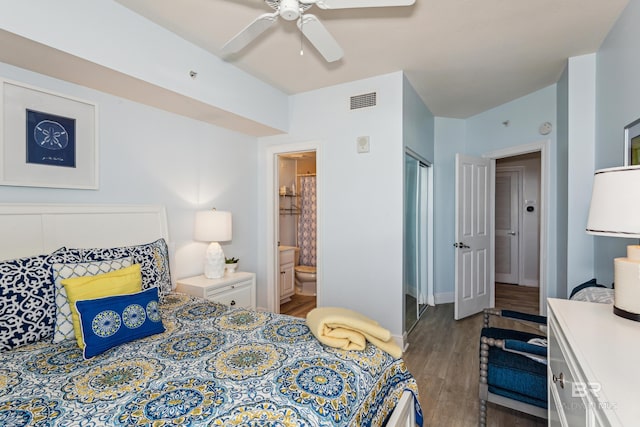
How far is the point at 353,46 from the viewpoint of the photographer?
97.4 inches

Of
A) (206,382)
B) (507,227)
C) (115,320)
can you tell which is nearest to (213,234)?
(115,320)

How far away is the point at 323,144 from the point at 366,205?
31.7 inches

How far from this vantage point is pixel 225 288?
113 inches

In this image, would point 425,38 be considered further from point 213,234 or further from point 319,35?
point 213,234

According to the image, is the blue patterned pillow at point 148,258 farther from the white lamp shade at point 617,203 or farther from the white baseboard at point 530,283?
the white baseboard at point 530,283

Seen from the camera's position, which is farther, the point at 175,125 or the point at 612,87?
the point at 175,125

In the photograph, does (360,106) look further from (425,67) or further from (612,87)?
(612,87)

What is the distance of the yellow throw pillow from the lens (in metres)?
1.57

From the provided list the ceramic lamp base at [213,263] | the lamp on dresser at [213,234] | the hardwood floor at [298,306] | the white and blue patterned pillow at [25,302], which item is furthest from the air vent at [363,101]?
the white and blue patterned pillow at [25,302]

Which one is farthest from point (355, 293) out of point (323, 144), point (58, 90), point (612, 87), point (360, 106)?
point (58, 90)

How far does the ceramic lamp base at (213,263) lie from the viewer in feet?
9.63

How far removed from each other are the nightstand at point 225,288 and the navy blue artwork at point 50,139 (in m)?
1.27

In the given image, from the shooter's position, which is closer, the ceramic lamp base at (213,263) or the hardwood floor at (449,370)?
the hardwood floor at (449,370)

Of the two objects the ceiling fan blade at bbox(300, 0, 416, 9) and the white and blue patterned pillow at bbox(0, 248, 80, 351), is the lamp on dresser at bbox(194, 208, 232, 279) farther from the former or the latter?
the ceiling fan blade at bbox(300, 0, 416, 9)
